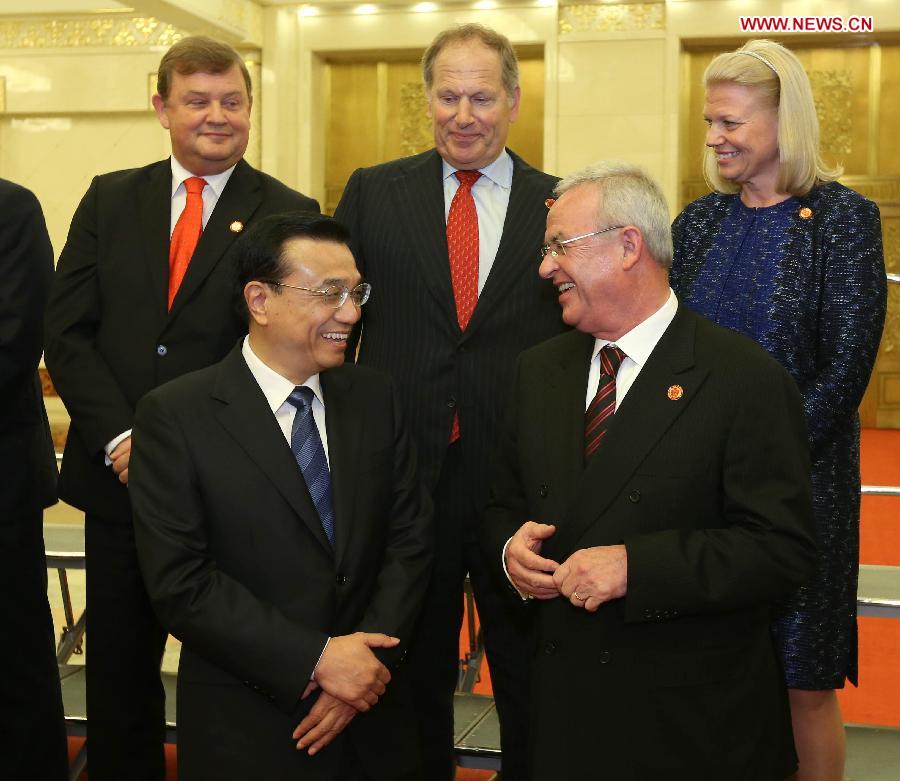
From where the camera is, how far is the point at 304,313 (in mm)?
2670

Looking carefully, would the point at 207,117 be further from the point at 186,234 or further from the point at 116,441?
the point at 116,441

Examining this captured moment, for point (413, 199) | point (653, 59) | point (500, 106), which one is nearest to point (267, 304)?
point (413, 199)

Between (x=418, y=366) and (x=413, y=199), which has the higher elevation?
(x=413, y=199)

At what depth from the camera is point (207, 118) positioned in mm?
3248

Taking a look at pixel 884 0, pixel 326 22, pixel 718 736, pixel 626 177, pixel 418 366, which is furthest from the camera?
pixel 326 22

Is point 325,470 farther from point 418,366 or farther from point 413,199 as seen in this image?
point 413,199

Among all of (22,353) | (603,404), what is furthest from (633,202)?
(22,353)

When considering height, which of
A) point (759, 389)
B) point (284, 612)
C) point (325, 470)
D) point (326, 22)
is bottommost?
point (284, 612)

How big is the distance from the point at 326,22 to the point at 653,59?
3.46m

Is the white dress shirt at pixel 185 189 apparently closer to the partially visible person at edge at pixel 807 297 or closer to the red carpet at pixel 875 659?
the partially visible person at edge at pixel 807 297

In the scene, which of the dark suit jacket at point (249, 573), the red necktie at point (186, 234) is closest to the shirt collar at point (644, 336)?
the dark suit jacket at point (249, 573)

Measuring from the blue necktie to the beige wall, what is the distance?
929cm

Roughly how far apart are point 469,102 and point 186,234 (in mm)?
842

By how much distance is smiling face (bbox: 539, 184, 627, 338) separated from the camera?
2512 mm
